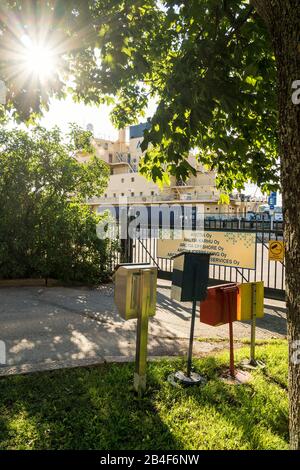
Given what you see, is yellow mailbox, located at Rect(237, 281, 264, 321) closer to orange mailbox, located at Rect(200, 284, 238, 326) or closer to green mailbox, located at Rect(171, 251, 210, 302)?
orange mailbox, located at Rect(200, 284, 238, 326)

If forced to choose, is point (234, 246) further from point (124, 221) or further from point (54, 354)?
point (54, 354)

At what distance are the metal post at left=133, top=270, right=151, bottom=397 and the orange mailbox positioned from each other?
886mm

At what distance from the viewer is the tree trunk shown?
2.26 metres

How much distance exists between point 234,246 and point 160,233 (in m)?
2.97

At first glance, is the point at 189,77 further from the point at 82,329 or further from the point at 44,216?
the point at 44,216

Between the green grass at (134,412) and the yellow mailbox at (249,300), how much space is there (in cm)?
69

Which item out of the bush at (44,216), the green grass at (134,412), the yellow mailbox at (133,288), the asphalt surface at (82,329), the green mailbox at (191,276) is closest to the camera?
the green grass at (134,412)

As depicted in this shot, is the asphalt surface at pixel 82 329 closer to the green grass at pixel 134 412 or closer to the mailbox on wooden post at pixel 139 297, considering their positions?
the green grass at pixel 134 412

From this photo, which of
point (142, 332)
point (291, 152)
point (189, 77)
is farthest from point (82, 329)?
point (291, 152)

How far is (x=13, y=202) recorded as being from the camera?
28.7 feet

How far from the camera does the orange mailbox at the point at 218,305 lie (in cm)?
393

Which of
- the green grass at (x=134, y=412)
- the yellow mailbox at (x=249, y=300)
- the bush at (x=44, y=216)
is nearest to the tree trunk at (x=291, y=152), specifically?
the green grass at (x=134, y=412)

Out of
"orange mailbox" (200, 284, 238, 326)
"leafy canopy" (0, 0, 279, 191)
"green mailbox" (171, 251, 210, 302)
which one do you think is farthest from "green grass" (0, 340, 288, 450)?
"leafy canopy" (0, 0, 279, 191)

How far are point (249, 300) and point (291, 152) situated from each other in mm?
2384
